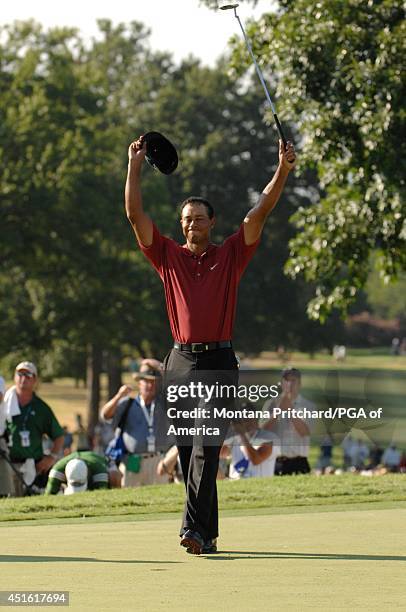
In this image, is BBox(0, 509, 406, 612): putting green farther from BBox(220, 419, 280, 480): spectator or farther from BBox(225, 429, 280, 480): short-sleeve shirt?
BBox(225, 429, 280, 480): short-sleeve shirt

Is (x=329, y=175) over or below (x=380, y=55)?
below

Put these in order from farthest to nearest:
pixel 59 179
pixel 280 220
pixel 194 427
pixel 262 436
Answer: pixel 280 220, pixel 59 179, pixel 262 436, pixel 194 427

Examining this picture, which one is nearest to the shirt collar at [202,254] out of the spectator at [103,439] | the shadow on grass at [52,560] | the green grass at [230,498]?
the shadow on grass at [52,560]

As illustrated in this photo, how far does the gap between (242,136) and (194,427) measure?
55.2 m

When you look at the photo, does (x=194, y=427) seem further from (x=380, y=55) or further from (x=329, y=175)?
(x=329, y=175)

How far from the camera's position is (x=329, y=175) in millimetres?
21203

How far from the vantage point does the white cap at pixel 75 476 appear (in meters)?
12.3

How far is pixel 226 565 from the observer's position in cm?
620

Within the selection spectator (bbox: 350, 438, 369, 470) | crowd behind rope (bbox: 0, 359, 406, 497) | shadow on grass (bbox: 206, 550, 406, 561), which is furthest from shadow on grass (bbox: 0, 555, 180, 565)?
spectator (bbox: 350, 438, 369, 470)

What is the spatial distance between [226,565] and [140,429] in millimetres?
7526

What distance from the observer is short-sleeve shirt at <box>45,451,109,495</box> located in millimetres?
12414

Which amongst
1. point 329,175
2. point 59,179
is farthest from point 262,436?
point 59,179

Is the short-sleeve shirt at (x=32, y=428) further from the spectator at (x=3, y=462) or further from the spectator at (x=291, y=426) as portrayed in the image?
the spectator at (x=291, y=426)

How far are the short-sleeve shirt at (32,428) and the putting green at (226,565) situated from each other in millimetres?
4576
